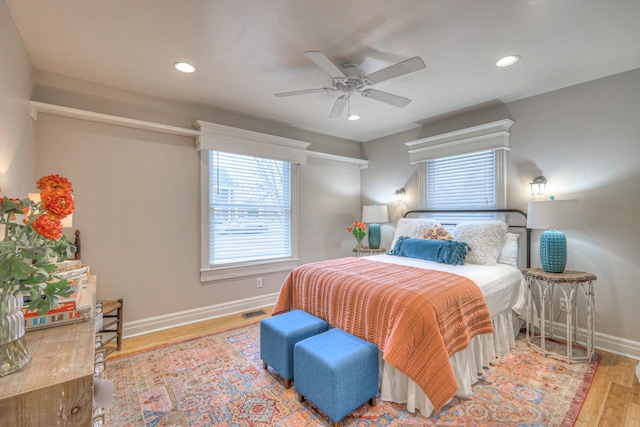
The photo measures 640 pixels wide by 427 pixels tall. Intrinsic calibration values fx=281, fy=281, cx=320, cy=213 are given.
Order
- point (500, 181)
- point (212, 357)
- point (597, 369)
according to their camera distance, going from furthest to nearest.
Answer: point (500, 181)
point (212, 357)
point (597, 369)

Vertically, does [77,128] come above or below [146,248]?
above

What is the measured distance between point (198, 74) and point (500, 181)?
137 inches

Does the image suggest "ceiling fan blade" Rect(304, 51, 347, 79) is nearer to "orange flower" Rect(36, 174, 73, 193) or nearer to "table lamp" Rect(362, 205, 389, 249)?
"orange flower" Rect(36, 174, 73, 193)

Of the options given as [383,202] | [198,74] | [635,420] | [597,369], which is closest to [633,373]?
[597,369]

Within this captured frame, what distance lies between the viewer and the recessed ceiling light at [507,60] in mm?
2373

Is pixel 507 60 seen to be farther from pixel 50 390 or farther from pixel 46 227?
pixel 50 390

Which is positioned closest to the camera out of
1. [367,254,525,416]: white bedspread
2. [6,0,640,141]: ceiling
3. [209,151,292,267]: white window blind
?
[6,0,640,141]: ceiling

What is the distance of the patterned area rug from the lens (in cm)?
181

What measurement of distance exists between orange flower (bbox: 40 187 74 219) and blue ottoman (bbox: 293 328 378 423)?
1.52m

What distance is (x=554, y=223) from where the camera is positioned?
2535mm

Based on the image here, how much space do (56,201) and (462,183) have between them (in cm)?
394

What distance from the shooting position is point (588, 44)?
2193 millimetres

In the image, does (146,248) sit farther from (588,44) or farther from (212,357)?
(588,44)

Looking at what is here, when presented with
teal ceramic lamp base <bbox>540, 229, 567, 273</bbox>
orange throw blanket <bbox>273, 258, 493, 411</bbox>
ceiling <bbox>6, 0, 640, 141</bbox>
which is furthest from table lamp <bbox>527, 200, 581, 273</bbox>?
ceiling <bbox>6, 0, 640, 141</bbox>
